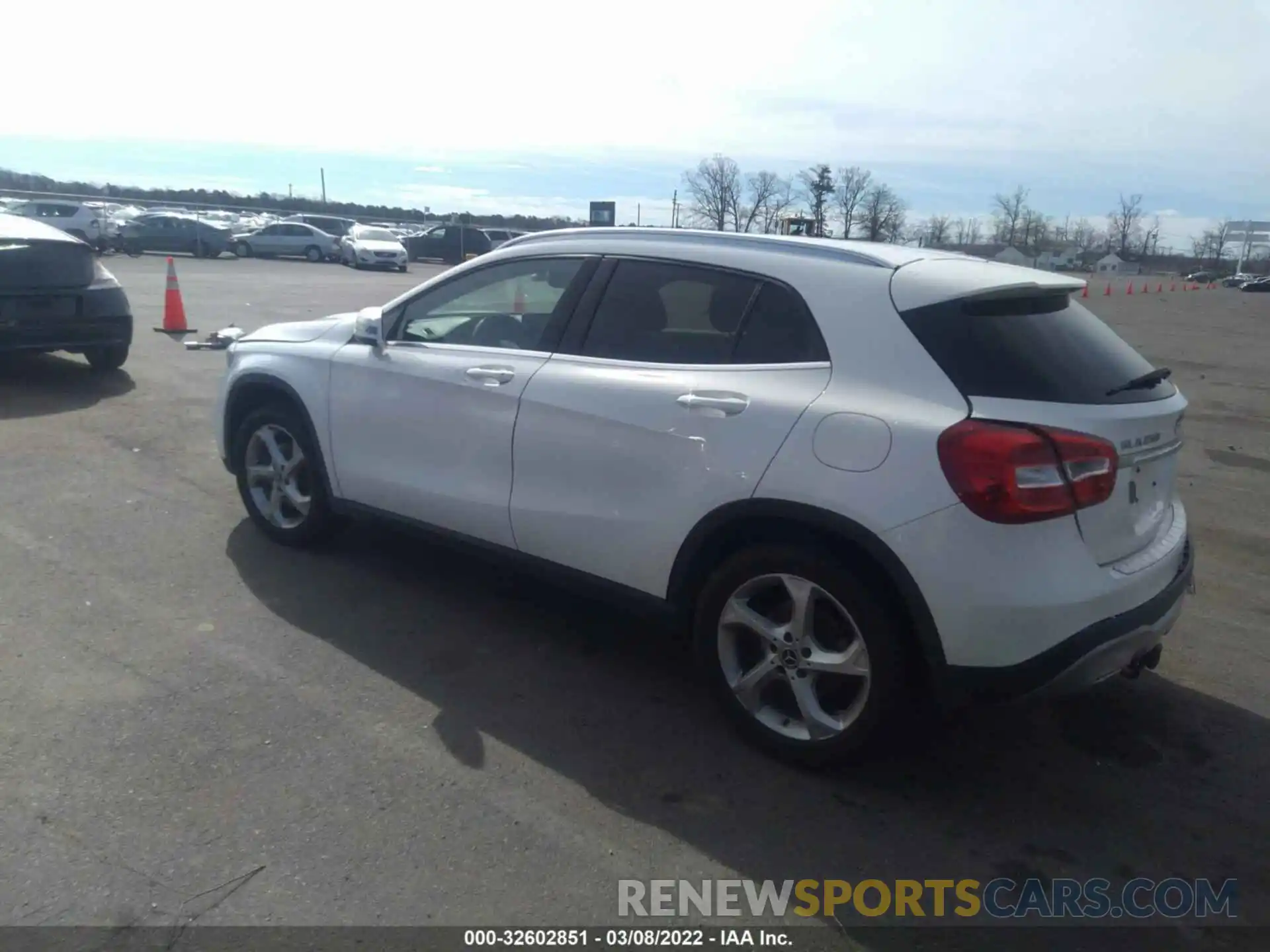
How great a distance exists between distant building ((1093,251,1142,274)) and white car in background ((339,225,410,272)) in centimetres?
5755

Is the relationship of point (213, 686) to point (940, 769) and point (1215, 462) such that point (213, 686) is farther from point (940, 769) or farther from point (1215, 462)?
point (1215, 462)

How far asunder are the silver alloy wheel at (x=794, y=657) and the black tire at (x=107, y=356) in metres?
8.06

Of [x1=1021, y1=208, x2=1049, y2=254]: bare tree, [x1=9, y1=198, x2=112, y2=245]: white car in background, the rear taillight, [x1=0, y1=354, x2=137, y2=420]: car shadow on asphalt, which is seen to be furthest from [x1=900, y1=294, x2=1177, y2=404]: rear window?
[x1=1021, y1=208, x2=1049, y2=254]: bare tree

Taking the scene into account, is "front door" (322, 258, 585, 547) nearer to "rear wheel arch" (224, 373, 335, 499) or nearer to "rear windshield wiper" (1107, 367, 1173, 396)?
"rear wheel arch" (224, 373, 335, 499)

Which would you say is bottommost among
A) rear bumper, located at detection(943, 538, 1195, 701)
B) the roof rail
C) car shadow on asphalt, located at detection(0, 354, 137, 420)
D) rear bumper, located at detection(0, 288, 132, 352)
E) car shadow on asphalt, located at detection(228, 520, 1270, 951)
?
car shadow on asphalt, located at detection(228, 520, 1270, 951)

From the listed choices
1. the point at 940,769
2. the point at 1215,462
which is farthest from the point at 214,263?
the point at 940,769

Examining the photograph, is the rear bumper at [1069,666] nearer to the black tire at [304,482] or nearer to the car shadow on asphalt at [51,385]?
the black tire at [304,482]

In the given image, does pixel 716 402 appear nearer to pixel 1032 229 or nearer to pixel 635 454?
pixel 635 454

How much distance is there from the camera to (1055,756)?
3738 mm

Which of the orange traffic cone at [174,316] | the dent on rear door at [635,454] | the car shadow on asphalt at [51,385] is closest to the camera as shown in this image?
the dent on rear door at [635,454]

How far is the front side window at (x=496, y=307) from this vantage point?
4.38 meters

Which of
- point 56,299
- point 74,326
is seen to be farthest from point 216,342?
point 56,299

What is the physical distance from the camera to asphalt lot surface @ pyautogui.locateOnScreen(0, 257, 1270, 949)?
294cm

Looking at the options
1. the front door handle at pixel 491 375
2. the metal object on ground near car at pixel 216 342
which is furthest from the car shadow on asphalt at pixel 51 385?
the front door handle at pixel 491 375
